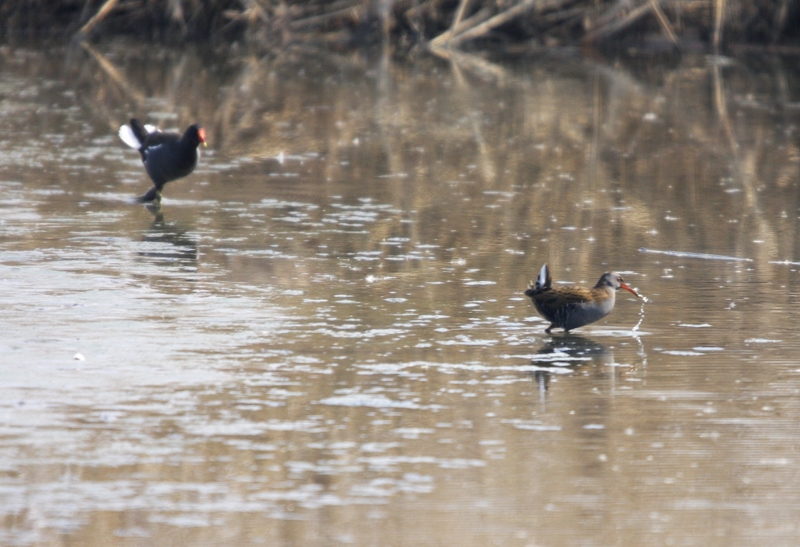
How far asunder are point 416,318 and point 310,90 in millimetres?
13445

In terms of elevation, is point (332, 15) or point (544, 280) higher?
point (332, 15)

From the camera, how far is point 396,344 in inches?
276

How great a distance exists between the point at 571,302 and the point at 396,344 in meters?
0.96

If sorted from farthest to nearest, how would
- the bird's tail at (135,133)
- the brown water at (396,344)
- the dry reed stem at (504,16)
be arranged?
the dry reed stem at (504,16), the bird's tail at (135,133), the brown water at (396,344)

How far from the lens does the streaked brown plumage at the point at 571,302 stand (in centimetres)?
715

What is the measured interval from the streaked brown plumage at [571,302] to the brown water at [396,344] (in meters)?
0.15

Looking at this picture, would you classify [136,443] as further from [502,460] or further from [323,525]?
[502,460]

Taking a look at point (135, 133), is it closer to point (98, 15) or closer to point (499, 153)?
point (499, 153)

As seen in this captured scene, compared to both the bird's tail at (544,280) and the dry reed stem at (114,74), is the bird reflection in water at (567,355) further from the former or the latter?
the dry reed stem at (114,74)

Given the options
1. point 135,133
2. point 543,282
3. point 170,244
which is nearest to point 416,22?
point 135,133

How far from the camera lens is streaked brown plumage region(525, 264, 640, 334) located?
23.5 ft

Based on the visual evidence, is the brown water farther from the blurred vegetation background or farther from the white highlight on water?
the blurred vegetation background

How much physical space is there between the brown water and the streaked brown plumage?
15cm

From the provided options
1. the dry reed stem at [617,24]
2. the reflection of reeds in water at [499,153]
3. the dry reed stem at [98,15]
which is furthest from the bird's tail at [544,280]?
the dry reed stem at [98,15]
